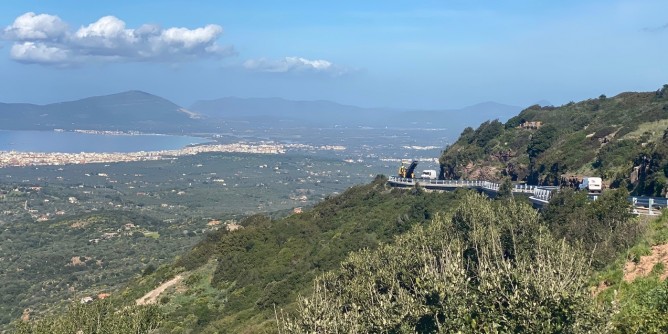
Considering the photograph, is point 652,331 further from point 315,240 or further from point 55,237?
point 55,237

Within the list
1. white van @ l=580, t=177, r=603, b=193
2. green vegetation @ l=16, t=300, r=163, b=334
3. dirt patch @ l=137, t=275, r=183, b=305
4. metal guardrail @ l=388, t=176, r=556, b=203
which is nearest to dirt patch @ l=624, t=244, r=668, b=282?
green vegetation @ l=16, t=300, r=163, b=334

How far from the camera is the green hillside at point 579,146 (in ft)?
125

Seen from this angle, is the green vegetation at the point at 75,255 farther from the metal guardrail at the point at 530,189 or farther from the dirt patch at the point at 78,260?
the metal guardrail at the point at 530,189

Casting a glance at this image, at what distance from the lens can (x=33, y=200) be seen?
11925cm

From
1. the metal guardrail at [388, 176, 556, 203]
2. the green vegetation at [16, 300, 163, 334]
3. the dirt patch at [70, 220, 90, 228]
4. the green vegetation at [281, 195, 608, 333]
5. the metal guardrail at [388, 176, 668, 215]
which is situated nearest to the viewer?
the green vegetation at [281, 195, 608, 333]

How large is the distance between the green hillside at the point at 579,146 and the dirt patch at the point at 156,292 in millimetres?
→ 23510

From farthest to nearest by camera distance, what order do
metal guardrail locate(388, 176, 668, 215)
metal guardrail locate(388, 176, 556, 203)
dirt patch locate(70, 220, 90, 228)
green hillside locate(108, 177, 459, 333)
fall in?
dirt patch locate(70, 220, 90, 228) < metal guardrail locate(388, 176, 556, 203) < green hillside locate(108, 177, 459, 333) < metal guardrail locate(388, 176, 668, 215)

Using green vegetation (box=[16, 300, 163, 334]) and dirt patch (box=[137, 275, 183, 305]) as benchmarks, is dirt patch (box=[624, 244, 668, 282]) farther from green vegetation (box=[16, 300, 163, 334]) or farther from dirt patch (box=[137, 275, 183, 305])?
dirt patch (box=[137, 275, 183, 305])

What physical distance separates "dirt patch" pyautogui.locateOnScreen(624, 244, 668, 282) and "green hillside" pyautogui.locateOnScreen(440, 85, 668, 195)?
14153 mm

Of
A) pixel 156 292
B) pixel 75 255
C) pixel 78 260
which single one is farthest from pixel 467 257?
pixel 75 255

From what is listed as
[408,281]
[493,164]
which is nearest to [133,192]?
[493,164]

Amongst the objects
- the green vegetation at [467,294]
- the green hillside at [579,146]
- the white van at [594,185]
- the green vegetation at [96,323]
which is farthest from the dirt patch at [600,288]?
the white van at [594,185]

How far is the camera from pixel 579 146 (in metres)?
47.3

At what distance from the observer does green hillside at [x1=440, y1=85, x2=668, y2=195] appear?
38.1 meters
